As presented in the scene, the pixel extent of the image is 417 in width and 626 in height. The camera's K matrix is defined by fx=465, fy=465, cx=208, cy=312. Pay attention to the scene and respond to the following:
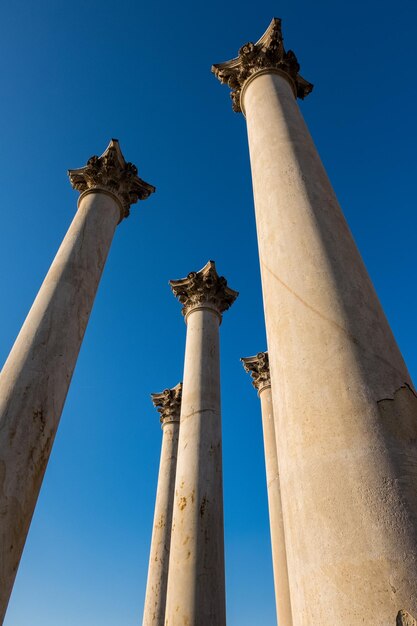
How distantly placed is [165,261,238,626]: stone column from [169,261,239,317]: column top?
10 cm

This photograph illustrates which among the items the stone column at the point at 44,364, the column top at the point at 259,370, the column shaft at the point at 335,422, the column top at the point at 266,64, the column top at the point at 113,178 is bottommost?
the column shaft at the point at 335,422

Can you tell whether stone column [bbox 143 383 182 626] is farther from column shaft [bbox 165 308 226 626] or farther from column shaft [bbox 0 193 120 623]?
column shaft [bbox 0 193 120 623]

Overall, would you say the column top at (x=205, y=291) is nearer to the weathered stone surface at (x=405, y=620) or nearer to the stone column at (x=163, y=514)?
the stone column at (x=163, y=514)

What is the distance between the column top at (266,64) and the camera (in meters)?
26.1

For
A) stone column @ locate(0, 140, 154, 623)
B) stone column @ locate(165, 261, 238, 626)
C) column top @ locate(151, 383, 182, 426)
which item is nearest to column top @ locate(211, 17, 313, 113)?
stone column @ locate(0, 140, 154, 623)

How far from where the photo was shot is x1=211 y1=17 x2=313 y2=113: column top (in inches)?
1026

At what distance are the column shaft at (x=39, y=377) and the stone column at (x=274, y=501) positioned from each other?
17.4 meters

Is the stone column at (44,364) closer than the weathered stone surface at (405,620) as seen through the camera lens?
No

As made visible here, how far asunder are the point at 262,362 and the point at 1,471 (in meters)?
39.1

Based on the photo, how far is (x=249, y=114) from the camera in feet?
74.0

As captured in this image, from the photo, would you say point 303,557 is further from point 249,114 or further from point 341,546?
point 249,114

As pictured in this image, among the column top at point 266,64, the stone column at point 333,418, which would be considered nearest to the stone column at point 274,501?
the column top at point 266,64

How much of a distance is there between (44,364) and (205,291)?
25935 millimetres

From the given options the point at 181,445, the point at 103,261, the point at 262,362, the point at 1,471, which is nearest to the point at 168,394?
the point at 262,362
